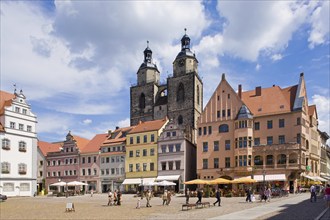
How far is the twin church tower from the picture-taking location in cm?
7966

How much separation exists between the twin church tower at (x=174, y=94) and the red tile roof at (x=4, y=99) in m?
31.3

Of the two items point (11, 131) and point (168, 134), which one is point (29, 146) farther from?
point (168, 134)

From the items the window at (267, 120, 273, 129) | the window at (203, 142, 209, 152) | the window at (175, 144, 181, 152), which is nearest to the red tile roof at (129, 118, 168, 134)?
the window at (175, 144, 181, 152)

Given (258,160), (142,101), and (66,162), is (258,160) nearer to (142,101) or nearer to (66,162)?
(142,101)

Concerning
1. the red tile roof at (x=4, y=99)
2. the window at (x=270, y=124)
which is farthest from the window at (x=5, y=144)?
the window at (x=270, y=124)

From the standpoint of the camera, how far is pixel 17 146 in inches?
2383

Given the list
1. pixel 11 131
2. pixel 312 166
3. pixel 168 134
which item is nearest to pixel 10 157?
pixel 11 131

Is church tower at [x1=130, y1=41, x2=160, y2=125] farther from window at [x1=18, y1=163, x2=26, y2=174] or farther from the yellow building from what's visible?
window at [x1=18, y1=163, x2=26, y2=174]

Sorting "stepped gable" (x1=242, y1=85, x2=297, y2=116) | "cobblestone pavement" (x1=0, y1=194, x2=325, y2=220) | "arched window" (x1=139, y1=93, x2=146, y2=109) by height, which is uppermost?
"arched window" (x1=139, y1=93, x2=146, y2=109)

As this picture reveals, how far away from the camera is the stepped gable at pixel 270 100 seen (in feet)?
192

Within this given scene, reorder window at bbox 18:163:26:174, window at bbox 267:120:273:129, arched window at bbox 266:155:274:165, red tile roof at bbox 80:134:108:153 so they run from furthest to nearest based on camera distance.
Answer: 1. red tile roof at bbox 80:134:108:153
2. window at bbox 18:163:26:174
3. window at bbox 267:120:273:129
4. arched window at bbox 266:155:274:165

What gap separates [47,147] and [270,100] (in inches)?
2197

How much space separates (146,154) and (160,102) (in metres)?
20.3

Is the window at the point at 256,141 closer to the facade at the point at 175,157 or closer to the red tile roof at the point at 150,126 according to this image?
the facade at the point at 175,157
